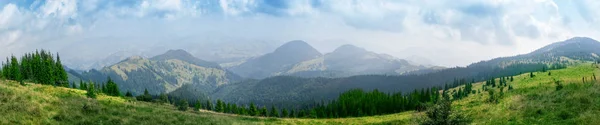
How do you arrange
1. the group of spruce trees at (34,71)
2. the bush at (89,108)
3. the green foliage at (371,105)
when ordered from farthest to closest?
the green foliage at (371,105) → the group of spruce trees at (34,71) → the bush at (89,108)

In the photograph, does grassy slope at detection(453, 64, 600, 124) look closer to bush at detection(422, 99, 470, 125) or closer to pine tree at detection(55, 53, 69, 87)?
bush at detection(422, 99, 470, 125)

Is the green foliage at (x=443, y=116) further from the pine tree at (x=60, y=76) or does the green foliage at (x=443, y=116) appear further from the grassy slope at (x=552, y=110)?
the pine tree at (x=60, y=76)

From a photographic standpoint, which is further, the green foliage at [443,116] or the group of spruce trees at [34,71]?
the group of spruce trees at [34,71]

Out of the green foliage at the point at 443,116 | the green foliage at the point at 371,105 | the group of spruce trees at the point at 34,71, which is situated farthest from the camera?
the green foliage at the point at 371,105

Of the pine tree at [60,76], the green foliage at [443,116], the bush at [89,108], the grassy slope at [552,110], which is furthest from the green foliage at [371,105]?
the green foliage at [443,116]

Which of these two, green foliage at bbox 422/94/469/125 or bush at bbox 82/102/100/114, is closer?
green foliage at bbox 422/94/469/125

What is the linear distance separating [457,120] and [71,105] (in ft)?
131

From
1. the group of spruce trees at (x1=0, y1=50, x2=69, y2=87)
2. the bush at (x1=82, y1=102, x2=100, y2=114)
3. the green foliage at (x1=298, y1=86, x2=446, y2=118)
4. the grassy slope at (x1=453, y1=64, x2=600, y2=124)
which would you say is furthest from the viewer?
the green foliage at (x1=298, y1=86, x2=446, y2=118)

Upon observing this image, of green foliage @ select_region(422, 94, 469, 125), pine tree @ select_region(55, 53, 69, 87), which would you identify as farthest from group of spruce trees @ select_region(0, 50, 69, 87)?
green foliage @ select_region(422, 94, 469, 125)

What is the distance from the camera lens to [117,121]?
3816 centimetres

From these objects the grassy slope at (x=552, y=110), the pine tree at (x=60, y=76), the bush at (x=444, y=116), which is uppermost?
the pine tree at (x=60, y=76)

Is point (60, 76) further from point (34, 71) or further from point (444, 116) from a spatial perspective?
point (444, 116)

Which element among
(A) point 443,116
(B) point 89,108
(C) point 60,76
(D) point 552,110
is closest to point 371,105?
(D) point 552,110

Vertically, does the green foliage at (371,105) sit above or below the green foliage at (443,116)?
below
